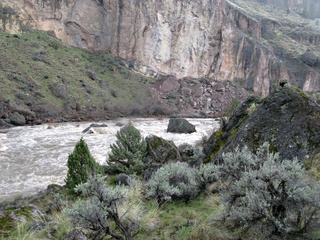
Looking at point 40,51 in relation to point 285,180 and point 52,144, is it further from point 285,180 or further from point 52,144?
point 285,180

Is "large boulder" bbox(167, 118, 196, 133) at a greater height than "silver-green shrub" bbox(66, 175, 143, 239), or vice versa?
"silver-green shrub" bbox(66, 175, 143, 239)

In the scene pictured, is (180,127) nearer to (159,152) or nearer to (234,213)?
(159,152)

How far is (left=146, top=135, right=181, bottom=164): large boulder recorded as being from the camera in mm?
9789

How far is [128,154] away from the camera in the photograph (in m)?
9.35

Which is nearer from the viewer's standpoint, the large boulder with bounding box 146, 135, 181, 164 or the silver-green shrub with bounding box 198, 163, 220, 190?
the silver-green shrub with bounding box 198, 163, 220, 190

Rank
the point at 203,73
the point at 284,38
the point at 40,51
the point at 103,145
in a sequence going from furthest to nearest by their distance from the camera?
the point at 284,38, the point at 203,73, the point at 40,51, the point at 103,145

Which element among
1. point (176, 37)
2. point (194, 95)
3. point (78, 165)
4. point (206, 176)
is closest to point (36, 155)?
point (78, 165)

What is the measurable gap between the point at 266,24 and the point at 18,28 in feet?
271

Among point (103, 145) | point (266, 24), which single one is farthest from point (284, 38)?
point (103, 145)

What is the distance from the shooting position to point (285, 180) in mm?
2887

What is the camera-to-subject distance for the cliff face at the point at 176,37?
52031 mm

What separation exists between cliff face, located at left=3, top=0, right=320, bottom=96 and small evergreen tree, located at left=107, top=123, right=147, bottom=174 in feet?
147

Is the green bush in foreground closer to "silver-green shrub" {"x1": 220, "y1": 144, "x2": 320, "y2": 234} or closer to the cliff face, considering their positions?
"silver-green shrub" {"x1": 220, "y1": 144, "x2": 320, "y2": 234}

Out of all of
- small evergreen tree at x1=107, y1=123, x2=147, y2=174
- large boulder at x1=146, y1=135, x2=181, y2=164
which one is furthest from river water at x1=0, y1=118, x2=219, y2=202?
large boulder at x1=146, y1=135, x2=181, y2=164
